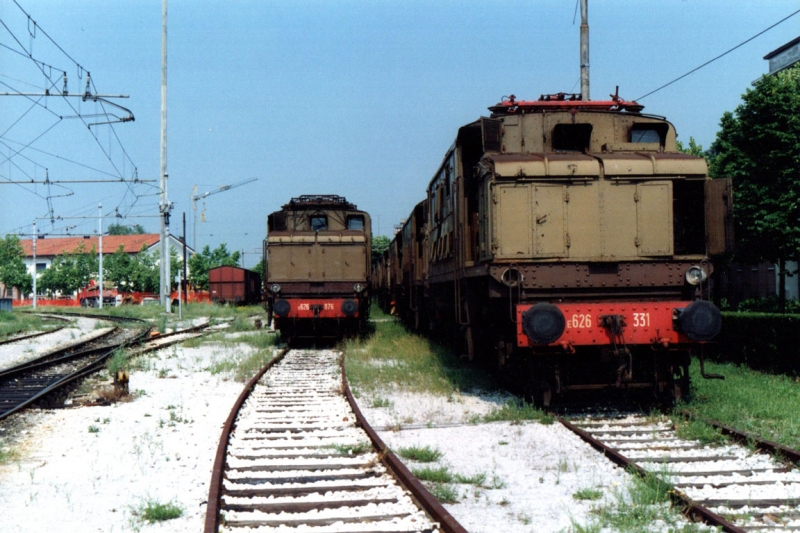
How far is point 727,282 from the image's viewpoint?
1324 inches

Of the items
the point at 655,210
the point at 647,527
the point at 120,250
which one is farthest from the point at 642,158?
the point at 120,250

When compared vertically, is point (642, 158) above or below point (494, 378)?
above

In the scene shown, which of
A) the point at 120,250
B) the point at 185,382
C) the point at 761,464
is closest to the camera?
the point at 761,464

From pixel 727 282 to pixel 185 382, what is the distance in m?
28.5

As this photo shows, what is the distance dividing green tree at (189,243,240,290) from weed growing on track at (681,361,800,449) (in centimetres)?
6209

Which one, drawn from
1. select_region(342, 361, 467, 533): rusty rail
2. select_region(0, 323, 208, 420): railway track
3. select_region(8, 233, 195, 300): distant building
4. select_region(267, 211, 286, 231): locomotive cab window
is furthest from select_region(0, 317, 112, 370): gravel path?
select_region(8, 233, 195, 300): distant building

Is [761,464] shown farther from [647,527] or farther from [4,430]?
[4,430]

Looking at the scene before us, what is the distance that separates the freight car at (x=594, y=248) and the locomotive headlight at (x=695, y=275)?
1cm

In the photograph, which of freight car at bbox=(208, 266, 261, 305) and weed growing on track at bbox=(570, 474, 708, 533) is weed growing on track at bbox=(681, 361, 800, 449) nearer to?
weed growing on track at bbox=(570, 474, 708, 533)

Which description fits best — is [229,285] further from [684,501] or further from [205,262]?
[684,501]

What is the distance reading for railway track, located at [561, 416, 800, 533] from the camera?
4.56 metres

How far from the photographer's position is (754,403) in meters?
8.20

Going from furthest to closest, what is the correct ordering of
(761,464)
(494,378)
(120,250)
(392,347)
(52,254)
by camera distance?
(52,254) < (120,250) < (392,347) < (494,378) < (761,464)

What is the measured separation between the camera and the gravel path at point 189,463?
4832 millimetres
